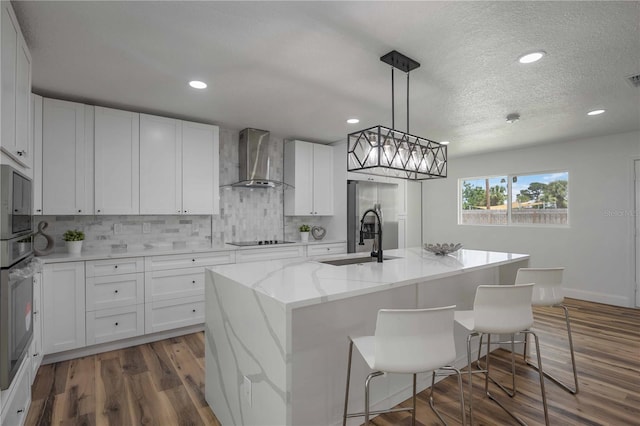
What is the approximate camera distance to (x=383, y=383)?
2.15 meters

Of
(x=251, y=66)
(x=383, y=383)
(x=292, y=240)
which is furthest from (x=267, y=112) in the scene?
(x=383, y=383)

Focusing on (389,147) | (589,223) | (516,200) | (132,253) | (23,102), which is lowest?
(132,253)

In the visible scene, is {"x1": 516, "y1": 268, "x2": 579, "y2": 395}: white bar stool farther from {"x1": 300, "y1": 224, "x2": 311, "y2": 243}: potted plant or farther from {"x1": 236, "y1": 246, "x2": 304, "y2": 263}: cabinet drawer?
{"x1": 300, "y1": 224, "x2": 311, "y2": 243}: potted plant

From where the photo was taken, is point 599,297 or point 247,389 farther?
point 599,297

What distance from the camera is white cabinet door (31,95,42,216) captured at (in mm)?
2852

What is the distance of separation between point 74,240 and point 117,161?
33.4 inches

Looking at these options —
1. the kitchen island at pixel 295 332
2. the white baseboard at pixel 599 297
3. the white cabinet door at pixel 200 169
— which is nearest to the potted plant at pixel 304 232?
the white cabinet door at pixel 200 169

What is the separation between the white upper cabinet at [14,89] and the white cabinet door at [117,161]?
1.14m

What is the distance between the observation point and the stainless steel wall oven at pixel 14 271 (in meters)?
1.58

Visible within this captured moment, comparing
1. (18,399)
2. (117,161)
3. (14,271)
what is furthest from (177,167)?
(18,399)

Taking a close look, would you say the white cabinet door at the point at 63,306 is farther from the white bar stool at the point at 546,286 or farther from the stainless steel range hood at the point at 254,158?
the white bar stool at the point at 546,286

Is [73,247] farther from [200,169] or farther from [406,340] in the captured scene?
[406,340]

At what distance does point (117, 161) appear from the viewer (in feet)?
10.9

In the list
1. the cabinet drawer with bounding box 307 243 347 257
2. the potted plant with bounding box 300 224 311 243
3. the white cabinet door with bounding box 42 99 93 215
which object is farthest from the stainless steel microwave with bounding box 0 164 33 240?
the potted plant with bounding box 300 224 311 243
